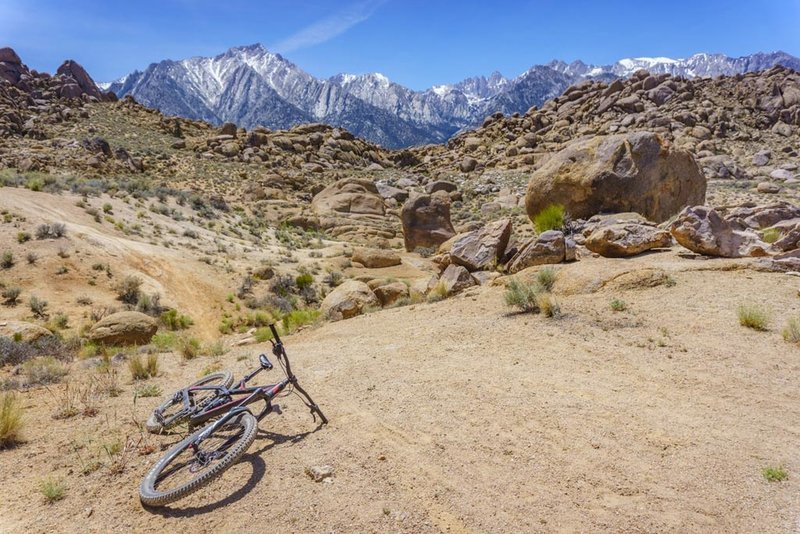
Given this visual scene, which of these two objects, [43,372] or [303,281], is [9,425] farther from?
[303,281]

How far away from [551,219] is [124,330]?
12293 mm

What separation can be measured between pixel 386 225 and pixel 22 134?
3410cm

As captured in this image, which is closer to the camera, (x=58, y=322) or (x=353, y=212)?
(x=58, y=322)

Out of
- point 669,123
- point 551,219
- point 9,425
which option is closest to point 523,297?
point 551,219

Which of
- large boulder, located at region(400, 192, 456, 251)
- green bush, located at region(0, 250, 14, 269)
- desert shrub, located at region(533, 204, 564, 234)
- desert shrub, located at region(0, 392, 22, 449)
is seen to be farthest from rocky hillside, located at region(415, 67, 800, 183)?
desert shrub, located at region(0, 392, 22, 449)

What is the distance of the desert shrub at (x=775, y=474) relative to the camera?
12.0 ft

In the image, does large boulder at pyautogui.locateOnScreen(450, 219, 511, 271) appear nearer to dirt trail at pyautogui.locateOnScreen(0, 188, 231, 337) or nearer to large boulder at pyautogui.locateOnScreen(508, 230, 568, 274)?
large boulder at pyautogui.locateOnScreen(508, 230, 568, 274)

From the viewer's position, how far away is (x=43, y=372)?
24.3 feet

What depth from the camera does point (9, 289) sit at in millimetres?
12156

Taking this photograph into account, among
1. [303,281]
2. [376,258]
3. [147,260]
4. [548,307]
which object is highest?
[147,260]

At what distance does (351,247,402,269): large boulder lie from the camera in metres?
21.6

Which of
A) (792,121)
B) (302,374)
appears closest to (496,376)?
(302,374)

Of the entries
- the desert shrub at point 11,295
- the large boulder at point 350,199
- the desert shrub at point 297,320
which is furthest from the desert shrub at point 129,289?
the large boulder at point 350,199

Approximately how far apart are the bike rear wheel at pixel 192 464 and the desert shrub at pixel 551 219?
12351 millimetres
